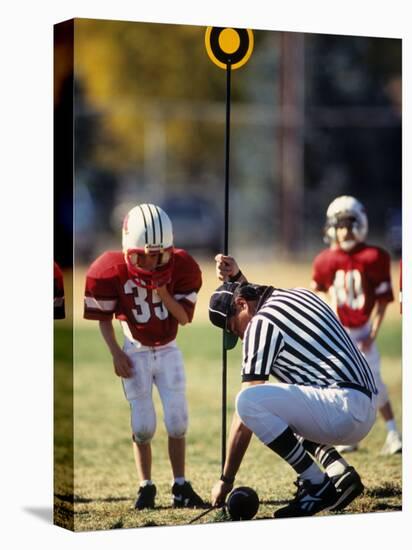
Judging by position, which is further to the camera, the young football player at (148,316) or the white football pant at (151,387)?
the white football pant at (151,387)

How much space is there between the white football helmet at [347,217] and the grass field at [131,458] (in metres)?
1.46

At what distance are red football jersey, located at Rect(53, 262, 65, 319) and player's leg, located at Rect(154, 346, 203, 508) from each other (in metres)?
0.59

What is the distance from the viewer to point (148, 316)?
733 centimetres

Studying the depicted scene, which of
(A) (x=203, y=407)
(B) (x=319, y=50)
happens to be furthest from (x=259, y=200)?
(A) (x=203, y=407)

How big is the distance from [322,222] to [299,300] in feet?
66.0

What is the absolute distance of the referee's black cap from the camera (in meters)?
7.37

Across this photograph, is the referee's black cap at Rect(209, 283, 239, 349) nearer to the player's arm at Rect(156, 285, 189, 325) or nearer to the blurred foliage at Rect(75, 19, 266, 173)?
the player's arm at Rect(156, 285, 189, 325)

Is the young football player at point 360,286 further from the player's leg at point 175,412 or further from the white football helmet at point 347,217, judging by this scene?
the player's leg at point 175,412

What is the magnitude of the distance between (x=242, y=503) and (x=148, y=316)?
3.74 feet

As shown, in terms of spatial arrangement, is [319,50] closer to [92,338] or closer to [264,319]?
[92,338]

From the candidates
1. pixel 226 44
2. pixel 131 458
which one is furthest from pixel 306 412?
pixel 131 458

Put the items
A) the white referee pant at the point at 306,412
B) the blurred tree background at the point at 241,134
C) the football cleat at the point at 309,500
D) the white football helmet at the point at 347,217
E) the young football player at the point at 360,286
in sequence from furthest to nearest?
the blurred tree background at the point at 241,134
the young football player at the point at 360,286
the white football helmet at the point at 347,217
the football cleat at the point at 309,500
the white referee pant at the point at 306,412

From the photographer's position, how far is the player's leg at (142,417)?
729cm

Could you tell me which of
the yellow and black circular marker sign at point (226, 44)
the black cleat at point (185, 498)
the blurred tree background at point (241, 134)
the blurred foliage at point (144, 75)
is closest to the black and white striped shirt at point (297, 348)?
the black cleat at point (185, 498)
